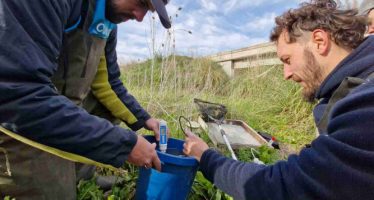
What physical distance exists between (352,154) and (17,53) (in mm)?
1406

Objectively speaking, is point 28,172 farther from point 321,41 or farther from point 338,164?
point 321,41

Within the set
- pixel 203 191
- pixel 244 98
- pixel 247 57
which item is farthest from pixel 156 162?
pixel 247 57

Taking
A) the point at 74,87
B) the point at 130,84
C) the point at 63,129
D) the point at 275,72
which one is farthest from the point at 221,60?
the point at 63,129

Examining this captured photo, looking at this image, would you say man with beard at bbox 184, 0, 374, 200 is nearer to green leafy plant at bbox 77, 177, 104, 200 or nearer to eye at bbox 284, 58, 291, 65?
eye at bbox 284, 58, 291, 65

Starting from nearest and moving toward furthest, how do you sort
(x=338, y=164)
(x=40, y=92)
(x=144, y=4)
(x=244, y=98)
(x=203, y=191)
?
(x=338, y=164), (x=40, y=92), (x=144, y=4), (x=203, y=191), (x=244, y=98)

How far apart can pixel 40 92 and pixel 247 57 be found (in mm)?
7478

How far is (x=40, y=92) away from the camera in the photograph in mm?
1564

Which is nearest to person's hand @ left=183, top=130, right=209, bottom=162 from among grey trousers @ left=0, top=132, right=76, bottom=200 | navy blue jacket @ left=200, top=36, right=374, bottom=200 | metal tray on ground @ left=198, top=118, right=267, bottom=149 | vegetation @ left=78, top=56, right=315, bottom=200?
navy blue jacket @ left=200, top=36, right=374, bottom=200

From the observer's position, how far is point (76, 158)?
1.75 meters

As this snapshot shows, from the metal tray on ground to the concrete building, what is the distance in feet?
7.72

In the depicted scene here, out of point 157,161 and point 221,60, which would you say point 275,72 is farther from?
point 157,161

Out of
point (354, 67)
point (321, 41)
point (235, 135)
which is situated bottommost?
point (235, 135)

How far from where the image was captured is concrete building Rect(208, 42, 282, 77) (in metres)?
7.46

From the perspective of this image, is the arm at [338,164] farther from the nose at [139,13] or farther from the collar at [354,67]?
the nose at [139,13]
